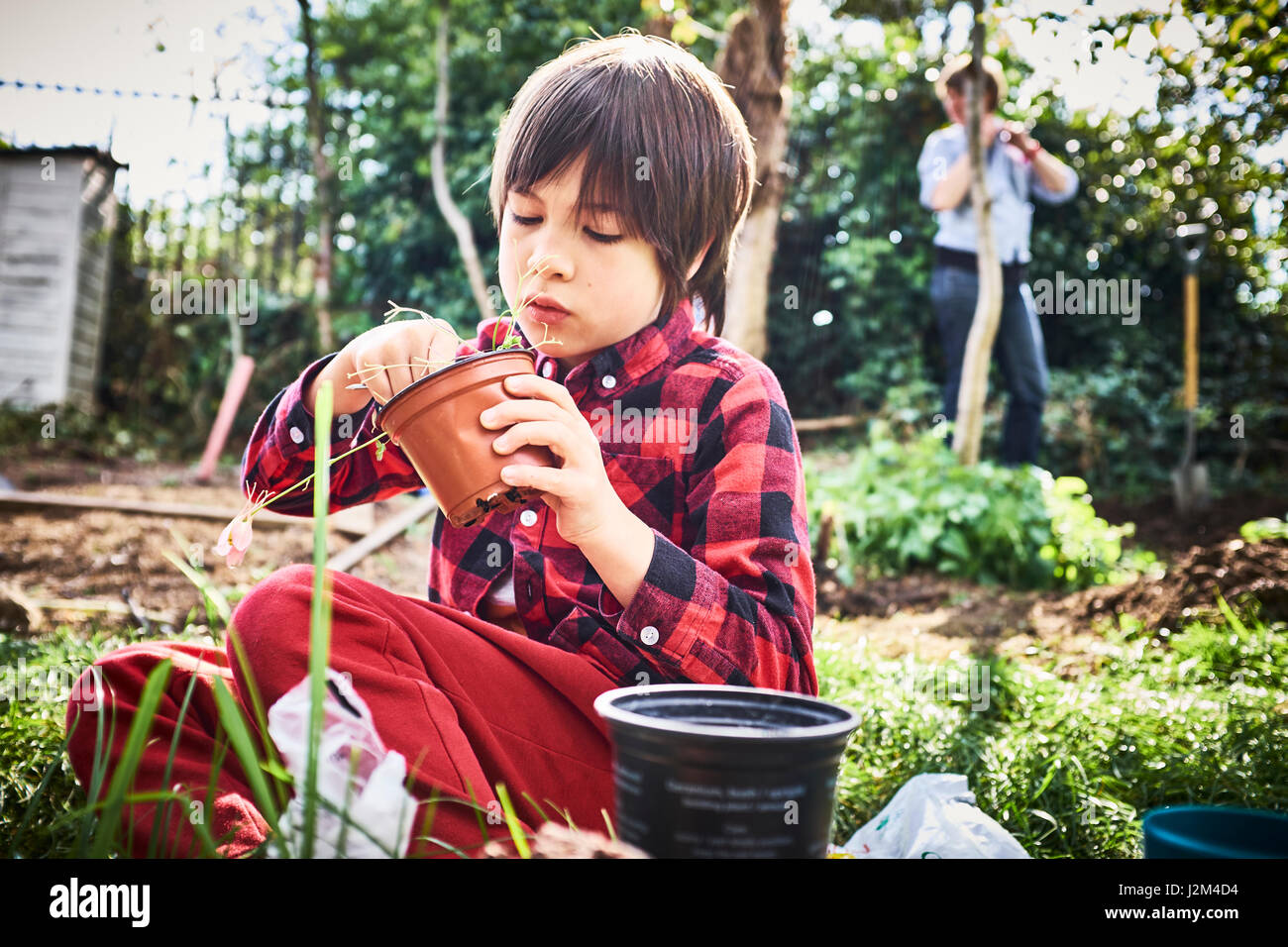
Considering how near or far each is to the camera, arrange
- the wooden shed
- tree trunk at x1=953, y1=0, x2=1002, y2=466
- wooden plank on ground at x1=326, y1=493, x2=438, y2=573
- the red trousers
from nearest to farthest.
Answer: the red trousers → wooden plank on ground at x1=326, y1=493, x2=438, y2=573 → tree trunk at x1=953, y1=0, x2=1002, y2=466 → the wooden shed

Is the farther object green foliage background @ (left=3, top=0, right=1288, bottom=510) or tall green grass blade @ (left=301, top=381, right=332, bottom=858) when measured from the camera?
green foliage background @ (left=3, top=0, right=1288, bottom=510)

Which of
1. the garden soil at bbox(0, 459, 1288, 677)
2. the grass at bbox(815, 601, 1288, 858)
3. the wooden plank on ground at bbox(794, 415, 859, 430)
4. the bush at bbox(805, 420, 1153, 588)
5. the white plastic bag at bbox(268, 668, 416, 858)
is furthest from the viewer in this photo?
the wooden plank on ground at bbox(794, 415, 859, 430)

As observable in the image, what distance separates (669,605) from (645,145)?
72 centimetres

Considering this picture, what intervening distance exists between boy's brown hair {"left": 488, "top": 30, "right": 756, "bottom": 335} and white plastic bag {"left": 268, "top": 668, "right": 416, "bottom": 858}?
0.77m

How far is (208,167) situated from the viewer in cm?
898

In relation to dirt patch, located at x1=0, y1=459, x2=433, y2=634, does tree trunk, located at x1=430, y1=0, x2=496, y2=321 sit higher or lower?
higher

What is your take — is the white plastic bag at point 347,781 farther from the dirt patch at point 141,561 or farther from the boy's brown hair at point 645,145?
the dirt patch at point 141,561

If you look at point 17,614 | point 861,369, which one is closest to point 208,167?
point 861,369

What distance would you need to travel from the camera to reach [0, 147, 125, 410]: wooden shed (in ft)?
28.8

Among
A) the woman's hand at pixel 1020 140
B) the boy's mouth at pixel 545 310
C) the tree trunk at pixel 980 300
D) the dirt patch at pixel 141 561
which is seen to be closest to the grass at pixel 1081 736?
the boy's mouth at pixel 545 310

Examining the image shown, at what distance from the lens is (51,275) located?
895 centimetres

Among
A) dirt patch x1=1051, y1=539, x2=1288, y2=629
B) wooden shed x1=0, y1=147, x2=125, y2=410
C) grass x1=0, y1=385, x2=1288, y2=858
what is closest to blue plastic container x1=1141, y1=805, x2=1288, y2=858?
grass x1=0, y1=385, x2=1288, y2=858

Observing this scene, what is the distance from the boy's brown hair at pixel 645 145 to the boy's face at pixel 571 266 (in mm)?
21

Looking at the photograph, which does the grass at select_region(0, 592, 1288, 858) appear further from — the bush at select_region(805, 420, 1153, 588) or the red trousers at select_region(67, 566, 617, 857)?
the bush at select_region(805, 420, 1153, 588)
